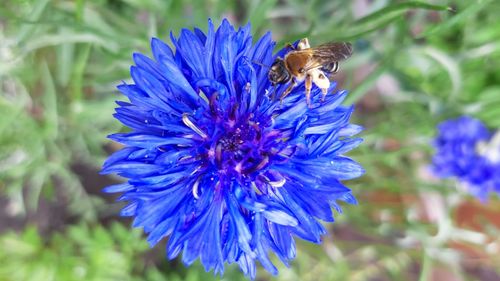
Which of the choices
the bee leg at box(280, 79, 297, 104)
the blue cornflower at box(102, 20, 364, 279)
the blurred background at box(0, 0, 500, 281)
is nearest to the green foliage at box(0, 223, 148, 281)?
the blurred background at box(0, 0, 500, 281)

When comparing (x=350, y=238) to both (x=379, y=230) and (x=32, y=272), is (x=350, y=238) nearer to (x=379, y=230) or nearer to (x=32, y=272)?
(x=379, y=230)

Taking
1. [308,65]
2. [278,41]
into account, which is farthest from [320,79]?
[278,41]

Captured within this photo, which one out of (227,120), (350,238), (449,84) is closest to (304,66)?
(227,120)

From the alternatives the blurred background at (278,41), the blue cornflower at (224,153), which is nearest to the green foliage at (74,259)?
the blurred background at (278,41)

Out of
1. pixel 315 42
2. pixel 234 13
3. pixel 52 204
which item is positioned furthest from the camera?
pixel 52 204

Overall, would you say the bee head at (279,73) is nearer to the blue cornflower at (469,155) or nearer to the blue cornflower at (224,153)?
the blue cornflower at (224,153)

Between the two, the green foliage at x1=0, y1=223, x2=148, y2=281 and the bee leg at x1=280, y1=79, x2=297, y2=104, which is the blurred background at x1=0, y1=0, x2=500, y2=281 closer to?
the green foliage at x1=0, y1=223, x2=148, y2=281
